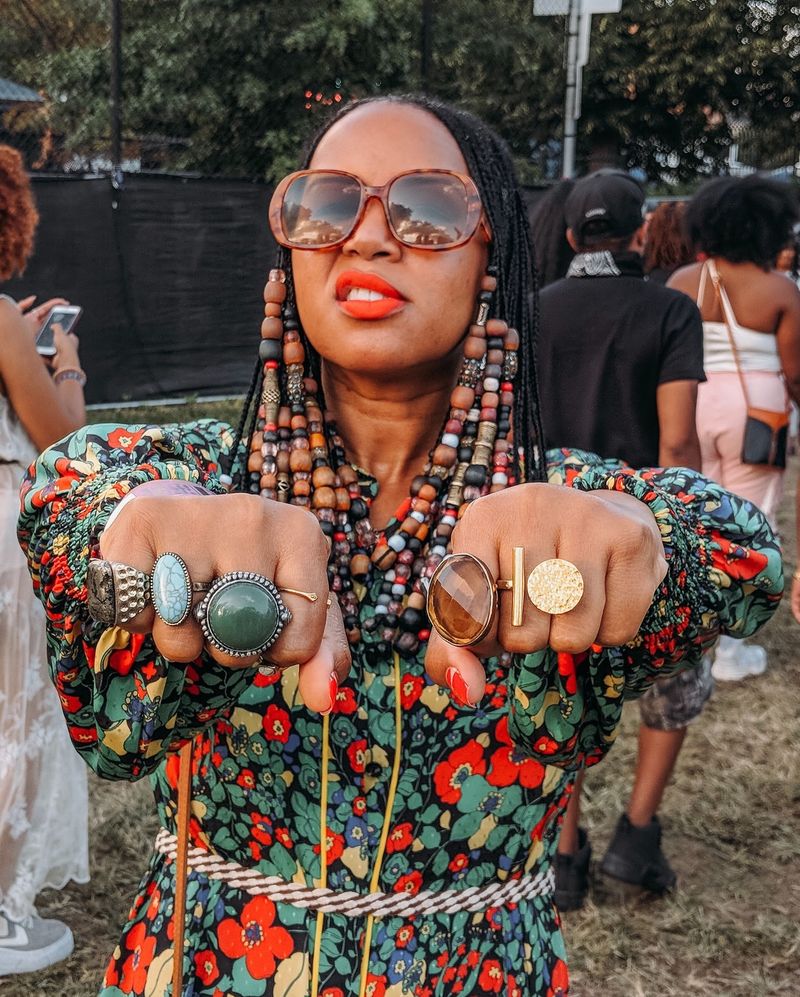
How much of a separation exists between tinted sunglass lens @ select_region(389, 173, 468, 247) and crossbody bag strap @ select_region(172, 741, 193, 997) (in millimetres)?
644

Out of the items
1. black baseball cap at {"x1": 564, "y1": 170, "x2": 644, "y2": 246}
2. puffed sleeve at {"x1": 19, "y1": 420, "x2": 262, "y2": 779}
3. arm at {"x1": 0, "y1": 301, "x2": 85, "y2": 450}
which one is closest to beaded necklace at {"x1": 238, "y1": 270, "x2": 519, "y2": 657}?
puffed sleeve at {"x1": 19, "y1": 420, "x2": 262, "y2": 779}

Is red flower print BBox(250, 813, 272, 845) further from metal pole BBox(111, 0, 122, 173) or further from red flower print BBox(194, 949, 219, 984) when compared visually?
metal pole BBox(111, 0, 122, 173)

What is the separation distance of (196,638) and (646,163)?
69.1 ft

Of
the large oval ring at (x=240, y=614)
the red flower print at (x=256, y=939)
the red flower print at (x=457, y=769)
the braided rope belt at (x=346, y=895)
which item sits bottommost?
the red flower print at (x=256, y=939)

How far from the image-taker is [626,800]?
4008mm

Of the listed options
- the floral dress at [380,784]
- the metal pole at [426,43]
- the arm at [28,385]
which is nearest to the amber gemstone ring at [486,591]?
the floral dress at [380,784]

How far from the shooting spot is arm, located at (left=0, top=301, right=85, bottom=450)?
301 centimetres

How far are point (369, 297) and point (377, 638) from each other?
405 millimetres

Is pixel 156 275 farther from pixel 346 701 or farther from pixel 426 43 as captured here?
pixel 346 701

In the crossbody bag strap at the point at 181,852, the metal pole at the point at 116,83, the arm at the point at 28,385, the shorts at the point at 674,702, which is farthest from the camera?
the metal pole at the point at 116,83

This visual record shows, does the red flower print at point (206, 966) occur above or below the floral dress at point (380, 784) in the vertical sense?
below

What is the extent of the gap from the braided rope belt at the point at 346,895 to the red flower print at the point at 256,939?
0.02 meters

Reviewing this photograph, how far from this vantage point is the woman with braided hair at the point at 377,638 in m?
1.10

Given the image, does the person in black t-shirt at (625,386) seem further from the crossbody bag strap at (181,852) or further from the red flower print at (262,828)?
the crossbody bag strap at (181,852)
